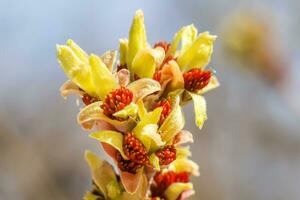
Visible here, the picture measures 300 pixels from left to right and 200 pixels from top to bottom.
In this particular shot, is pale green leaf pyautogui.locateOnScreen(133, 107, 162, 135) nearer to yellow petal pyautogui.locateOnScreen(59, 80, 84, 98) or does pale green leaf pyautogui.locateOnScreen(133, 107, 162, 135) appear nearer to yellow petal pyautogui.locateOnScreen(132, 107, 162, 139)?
yellow petal pyautogui.locateOnScreen(132, 107, 162, 139)

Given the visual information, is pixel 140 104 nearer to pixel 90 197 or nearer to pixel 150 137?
pixel 150 137

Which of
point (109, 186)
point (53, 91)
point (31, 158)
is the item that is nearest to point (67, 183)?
point (31, 158)

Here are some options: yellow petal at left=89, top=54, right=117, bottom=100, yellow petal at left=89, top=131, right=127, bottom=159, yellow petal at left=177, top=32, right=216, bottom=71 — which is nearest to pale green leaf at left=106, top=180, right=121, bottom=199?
yellow petal at left=89, top=131, right=127, bottom=159

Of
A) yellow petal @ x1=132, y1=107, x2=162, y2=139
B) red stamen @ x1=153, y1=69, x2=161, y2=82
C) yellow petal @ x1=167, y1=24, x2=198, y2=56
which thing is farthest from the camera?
yellow petal @ x1=167, y1=24, x2=198, y2=56

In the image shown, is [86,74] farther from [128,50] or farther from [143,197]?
[143,197]

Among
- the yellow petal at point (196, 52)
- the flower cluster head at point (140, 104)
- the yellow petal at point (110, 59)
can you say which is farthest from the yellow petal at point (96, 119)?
the yellow petal at point (196, 52)

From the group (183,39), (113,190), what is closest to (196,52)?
(183,39)
